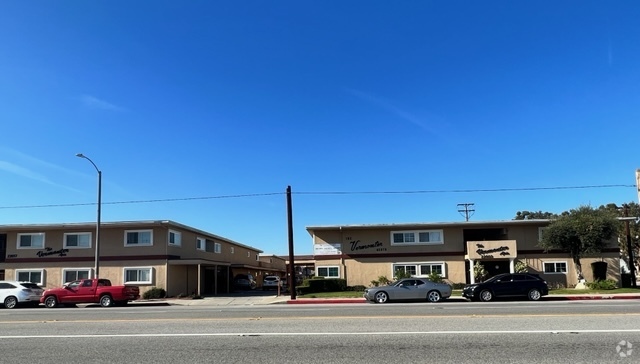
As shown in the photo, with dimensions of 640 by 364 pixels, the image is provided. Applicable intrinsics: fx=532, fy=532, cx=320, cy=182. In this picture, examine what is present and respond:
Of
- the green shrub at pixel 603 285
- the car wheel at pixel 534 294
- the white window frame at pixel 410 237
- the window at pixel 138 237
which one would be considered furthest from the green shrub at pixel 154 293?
the green shrub at pixel 603 285

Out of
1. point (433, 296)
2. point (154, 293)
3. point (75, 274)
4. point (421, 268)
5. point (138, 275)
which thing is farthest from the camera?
point (421, 268)

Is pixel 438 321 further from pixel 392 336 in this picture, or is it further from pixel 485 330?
pixel 392 336

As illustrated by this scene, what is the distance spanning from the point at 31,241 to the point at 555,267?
35101 mm

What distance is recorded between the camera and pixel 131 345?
31.8 feet

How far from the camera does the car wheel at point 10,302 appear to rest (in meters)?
27.1

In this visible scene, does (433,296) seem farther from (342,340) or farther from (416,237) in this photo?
(342,340)

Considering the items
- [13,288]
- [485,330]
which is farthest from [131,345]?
[13,288]

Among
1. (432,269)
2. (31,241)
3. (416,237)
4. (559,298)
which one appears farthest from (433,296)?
(31,241)

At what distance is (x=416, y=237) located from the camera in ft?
121

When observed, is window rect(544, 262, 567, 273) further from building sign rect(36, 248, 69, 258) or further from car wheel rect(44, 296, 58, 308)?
building sign rect(36, 248, 69, 258)

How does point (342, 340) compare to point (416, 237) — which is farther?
point (416, 237)

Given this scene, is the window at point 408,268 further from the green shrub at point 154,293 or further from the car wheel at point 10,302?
the car wheel at point 10,302

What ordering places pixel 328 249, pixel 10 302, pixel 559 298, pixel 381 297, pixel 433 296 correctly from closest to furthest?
pixel 381 297 < pixel 433 296 < pixel 559 298 < pixel 10 302 < pixel 328 249

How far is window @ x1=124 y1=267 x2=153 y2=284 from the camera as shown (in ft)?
112
